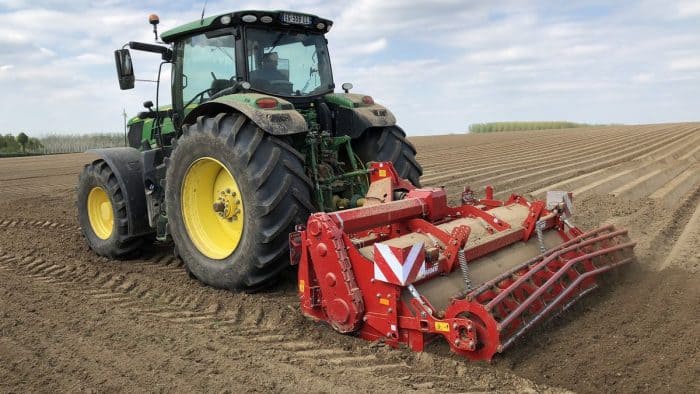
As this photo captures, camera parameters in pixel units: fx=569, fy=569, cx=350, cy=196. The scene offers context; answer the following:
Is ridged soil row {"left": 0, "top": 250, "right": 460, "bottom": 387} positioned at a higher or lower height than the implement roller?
lower

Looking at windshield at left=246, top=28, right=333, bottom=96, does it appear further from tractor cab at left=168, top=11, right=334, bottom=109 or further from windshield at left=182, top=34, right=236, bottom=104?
windshield at left=182, top=34, right=236, bottom=104

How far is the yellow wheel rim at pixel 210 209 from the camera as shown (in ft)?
14.8

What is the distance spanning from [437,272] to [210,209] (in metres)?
2.19

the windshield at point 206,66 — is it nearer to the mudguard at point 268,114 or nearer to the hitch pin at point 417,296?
the mudguard at point 268,114

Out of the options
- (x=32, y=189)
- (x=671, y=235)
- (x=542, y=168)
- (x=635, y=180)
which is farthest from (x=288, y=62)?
(x=32, y=189)

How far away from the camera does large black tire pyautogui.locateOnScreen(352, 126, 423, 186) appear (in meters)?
5.28

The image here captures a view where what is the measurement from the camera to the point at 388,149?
5293 millimetres

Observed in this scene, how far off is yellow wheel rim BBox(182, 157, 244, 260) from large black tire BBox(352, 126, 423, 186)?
1.39 m

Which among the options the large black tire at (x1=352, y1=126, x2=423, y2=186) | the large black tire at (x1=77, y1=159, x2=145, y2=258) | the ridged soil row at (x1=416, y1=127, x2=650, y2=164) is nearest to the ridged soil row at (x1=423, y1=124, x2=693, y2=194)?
the ridged soil row at (x1=416, y1=127, x2=650, y2=164)

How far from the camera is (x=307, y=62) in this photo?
17.4 feet

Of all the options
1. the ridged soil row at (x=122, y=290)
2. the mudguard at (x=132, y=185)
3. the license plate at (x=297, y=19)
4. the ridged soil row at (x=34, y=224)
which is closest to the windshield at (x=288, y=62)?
the license plate at (x=297, y=19)

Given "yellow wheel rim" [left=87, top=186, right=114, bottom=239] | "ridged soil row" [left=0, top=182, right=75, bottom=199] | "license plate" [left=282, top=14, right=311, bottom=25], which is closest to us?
"license plate" [left=282, top=14, right=311, bottom=25]

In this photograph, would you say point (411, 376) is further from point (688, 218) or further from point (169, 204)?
point (688, 218)

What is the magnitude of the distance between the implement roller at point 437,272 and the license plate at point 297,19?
171 centimetres
